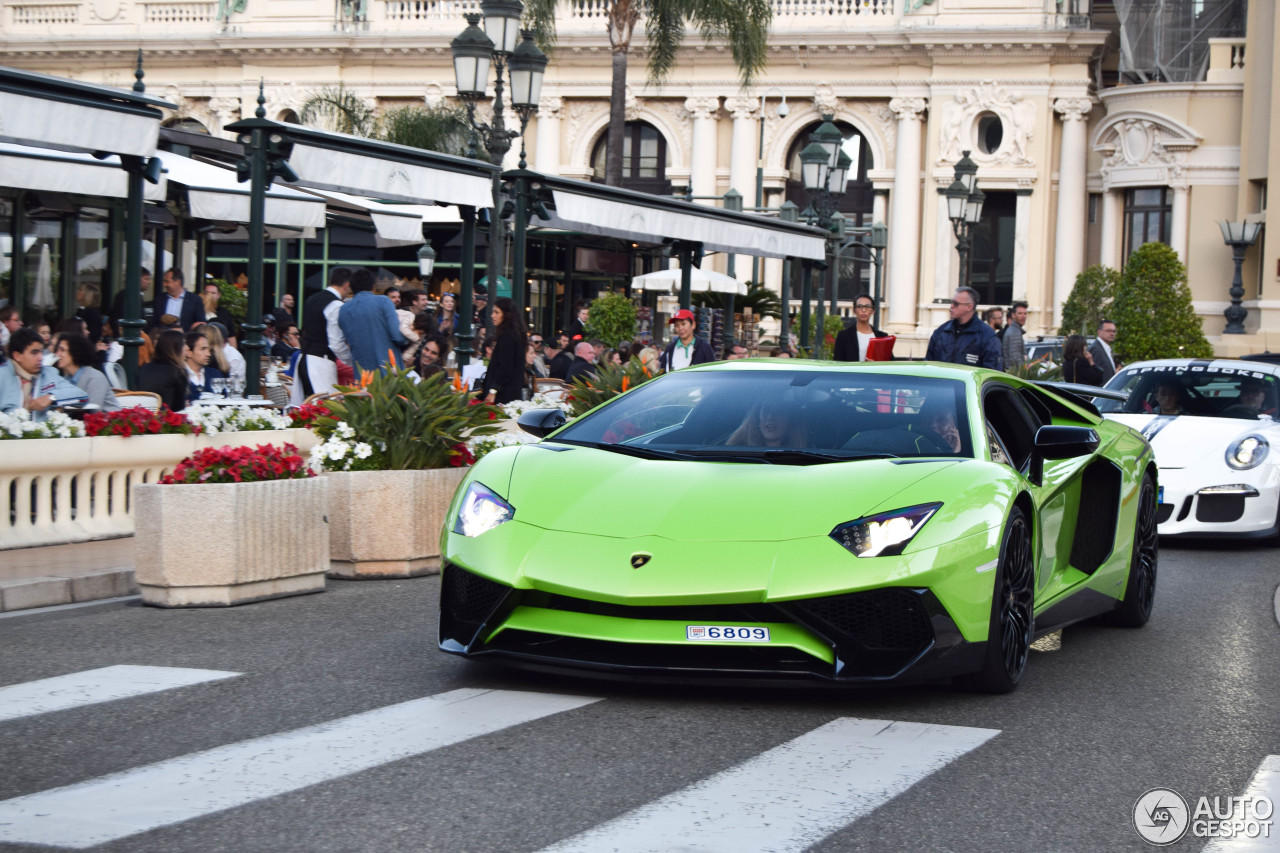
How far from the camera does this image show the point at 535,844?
4340 millimetres

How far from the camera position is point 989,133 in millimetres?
57281

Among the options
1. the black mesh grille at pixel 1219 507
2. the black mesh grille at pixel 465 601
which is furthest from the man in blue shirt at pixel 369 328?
the black mesh grille at pixel 465 601

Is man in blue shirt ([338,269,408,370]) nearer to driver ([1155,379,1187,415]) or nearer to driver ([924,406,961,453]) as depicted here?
driver ([1155,379,1187,415])

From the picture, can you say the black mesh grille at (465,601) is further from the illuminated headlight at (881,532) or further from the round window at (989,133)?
the round window at (989,133)

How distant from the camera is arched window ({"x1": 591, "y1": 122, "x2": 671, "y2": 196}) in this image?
200ft

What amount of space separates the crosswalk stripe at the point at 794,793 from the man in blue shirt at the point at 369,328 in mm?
10180

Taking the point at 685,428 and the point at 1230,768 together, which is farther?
the point at 685,428

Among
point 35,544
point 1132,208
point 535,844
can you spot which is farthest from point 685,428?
point 1132,208

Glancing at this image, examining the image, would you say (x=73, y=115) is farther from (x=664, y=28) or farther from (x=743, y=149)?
(x=743, y=149)

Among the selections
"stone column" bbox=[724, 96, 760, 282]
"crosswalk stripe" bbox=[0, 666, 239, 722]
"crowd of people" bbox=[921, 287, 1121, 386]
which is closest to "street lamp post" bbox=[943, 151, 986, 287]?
"crowd of people" bbox=[921, 287, 1121, 386]

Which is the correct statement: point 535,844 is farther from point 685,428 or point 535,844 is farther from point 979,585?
point 685,428

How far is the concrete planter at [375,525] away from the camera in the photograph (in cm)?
1016

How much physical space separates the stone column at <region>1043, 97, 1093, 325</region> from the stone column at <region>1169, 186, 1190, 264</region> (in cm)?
399

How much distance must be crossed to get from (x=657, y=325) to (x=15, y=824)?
4160 centimetres
